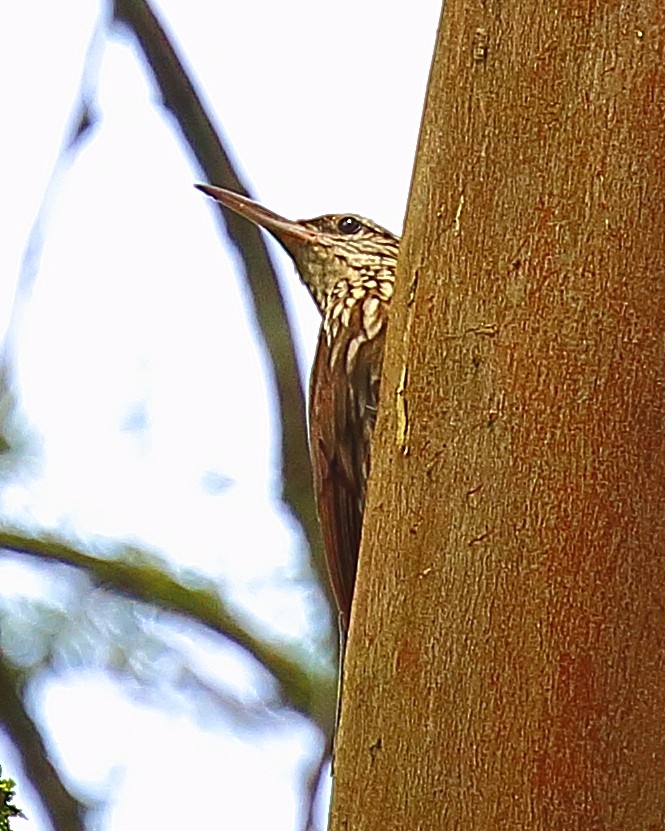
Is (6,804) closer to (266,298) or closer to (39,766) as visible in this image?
(39,766)

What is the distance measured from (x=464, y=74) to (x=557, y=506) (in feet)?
1.56

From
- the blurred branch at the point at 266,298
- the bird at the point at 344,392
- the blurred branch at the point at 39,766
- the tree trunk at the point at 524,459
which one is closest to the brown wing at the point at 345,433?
the bird at the point at 344,392

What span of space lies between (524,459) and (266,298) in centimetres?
145

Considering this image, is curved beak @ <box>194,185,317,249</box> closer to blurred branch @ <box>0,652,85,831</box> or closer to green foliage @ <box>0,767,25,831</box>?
blurred branch @ <box>0,652,85,831</box>

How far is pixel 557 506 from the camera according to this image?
5.06 feet

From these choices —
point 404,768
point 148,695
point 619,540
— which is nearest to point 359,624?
point 404,768

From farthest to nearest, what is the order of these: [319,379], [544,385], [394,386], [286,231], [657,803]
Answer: [286,231]
[319,379]
[394,386]
[544,385]
[657,803]

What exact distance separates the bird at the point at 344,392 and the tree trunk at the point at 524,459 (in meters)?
0.61

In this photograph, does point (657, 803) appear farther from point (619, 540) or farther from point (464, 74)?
point (464, 74)

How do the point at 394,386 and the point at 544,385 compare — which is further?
the point at 394,386

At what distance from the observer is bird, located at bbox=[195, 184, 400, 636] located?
7.59ft

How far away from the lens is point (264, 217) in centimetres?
264

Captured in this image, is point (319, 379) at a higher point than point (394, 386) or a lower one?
higher

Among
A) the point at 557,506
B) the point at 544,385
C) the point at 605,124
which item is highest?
the point at 605,124
